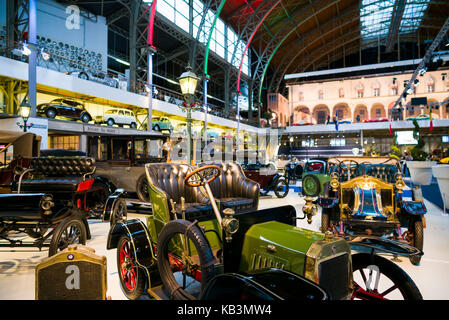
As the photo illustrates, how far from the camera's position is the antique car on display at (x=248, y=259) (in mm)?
1407

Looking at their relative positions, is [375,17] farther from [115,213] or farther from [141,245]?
[141,245]

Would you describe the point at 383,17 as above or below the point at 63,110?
above

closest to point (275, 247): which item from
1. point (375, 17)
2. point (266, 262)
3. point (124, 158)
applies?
point (266, 262)

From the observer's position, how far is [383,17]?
2872cm

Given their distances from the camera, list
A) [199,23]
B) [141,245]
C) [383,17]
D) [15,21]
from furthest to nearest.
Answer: [383,17], [199,23], [15,21], [141,245]

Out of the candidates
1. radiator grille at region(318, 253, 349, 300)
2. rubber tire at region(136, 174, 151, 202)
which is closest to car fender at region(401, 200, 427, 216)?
radiator grille at region(318, 253, 349, 300)

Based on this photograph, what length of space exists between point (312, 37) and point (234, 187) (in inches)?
1233

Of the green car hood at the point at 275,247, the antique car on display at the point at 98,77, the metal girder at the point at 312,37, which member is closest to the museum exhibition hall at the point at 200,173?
the green car hood at the point at 275,247

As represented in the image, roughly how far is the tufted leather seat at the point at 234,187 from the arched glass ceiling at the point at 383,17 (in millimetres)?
28230

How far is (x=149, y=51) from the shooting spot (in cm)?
1479

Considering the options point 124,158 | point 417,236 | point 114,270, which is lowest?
point 114,270

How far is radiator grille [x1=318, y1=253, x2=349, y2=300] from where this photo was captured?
1.44 meters

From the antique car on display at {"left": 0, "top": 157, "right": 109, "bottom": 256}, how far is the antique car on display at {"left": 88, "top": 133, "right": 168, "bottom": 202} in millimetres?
925

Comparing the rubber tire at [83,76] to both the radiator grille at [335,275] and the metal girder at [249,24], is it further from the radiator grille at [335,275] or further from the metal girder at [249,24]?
the radiator grille at [335,275]
